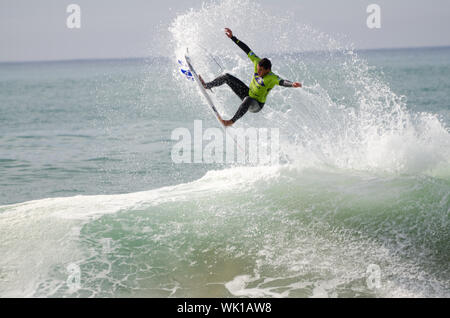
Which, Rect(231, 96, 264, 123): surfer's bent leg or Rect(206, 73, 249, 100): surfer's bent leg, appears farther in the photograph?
Rect(206, 73, 249, 100): surfer's bent leg

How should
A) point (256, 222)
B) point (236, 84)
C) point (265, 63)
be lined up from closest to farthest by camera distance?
1. point (256, 222)
2. point (265, 63)
3. point (236, 84)

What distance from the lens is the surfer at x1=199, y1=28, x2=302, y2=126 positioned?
8.30 meters

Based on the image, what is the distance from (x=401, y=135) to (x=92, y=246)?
6.56 m

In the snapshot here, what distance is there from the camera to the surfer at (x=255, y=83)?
8305mm

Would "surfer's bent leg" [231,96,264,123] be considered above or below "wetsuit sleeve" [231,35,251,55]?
below

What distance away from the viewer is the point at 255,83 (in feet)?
28.3

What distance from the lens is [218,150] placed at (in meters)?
14.9

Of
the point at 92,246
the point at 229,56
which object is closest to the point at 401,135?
the point at 229,56

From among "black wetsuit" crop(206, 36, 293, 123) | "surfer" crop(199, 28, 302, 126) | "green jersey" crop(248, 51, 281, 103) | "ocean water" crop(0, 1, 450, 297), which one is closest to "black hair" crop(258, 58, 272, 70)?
"surfer" crop(199, 28, 302, 126)

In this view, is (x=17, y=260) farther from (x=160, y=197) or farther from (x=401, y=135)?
(x=401, y=135)

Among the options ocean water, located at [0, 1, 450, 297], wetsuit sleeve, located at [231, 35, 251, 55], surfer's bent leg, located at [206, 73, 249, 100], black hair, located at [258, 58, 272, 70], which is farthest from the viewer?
surfer's bent leg, located at [206, 73, 249, 100]

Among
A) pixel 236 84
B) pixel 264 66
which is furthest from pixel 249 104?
pixel 264 66

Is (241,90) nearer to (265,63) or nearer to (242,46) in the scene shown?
(242,46)

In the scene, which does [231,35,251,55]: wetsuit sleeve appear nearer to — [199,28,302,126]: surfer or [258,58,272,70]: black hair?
[199,28,302,126]: surfer
